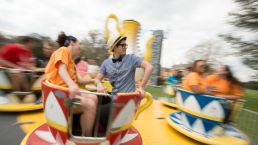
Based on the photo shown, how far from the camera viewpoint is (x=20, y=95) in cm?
239

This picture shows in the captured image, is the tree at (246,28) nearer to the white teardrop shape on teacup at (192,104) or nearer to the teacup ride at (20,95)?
the white teardrop shape on teacup at (192,104)

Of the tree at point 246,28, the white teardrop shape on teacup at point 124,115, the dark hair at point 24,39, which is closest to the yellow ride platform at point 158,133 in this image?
the white teardrop shape on teacup at point 124,115

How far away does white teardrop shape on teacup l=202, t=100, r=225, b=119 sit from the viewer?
1819mm

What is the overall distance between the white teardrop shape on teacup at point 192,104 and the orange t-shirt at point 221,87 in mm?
671

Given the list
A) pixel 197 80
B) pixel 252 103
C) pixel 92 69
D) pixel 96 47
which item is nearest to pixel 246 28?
pixel 252 103

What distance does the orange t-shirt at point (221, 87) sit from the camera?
2.21 meters

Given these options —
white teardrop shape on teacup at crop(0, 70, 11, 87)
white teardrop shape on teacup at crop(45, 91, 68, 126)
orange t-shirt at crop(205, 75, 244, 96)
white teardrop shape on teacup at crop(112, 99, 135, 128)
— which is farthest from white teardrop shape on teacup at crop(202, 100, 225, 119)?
white teardrop shape on teacup at crop(0, 70, 11, 87)

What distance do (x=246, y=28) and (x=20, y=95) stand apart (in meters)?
8.44

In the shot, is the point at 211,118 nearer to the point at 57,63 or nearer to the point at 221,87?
the point at 221,87

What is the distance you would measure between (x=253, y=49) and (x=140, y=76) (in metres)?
5.66

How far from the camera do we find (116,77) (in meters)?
1.61

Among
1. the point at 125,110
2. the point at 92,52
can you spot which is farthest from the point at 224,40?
the point at 92,52

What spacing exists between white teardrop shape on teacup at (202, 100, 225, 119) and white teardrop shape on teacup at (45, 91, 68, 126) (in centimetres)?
183

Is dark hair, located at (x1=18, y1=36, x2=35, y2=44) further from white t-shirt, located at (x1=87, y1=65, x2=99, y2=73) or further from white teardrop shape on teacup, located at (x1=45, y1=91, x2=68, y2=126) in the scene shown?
white t-shirt, located at (x1=87, y1=65, x2=99, y2=73)
